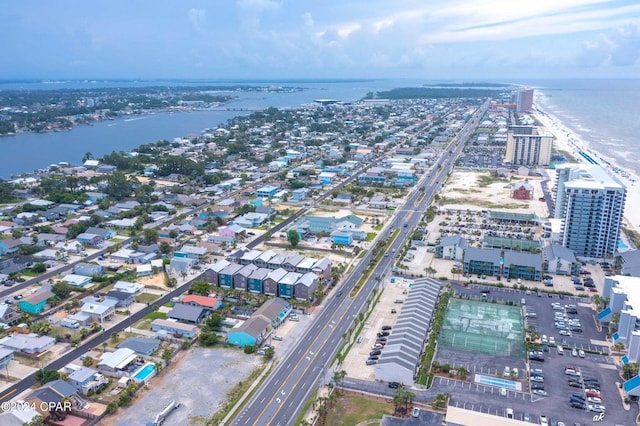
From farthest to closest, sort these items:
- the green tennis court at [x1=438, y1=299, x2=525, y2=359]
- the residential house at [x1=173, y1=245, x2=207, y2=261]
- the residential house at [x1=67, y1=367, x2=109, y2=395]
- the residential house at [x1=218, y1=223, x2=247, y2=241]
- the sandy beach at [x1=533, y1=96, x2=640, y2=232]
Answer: the sandy beach at [x1=533, y1=96, x2=640, y2=232], the residential house at [x1=218, y1=223, x2=247, y2=241], the residential house at [x1=173, y1=245, x2=207, y2=261], the green tennis court at [x1=438, y1=299, x2=525, y2=359], the residential house at [x1=67, y1=367, x2=109, y2=395]

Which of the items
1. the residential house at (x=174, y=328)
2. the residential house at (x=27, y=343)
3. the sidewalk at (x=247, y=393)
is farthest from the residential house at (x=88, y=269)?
the sidewalk at (x=247, y=393)

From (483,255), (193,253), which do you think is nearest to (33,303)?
(193,253)

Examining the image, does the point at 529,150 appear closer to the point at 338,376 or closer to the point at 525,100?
the point at 338,376

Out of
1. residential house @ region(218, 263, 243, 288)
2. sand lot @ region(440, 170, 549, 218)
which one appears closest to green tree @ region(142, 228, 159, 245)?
residential house @ region(218, 263, 243, 288)

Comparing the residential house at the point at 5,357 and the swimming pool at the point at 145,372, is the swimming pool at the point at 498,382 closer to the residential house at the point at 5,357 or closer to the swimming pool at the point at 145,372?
the swimming pool at the point at 145,372

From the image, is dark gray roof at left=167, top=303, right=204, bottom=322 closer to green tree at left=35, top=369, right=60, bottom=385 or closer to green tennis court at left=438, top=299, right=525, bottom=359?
green tree at left=35, top=369, right=60, bottom=385

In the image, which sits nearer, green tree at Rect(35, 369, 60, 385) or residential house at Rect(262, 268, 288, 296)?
green tree at Rect(35, 369, 60, 385)

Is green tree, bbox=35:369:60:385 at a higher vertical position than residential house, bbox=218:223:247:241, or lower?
lower
